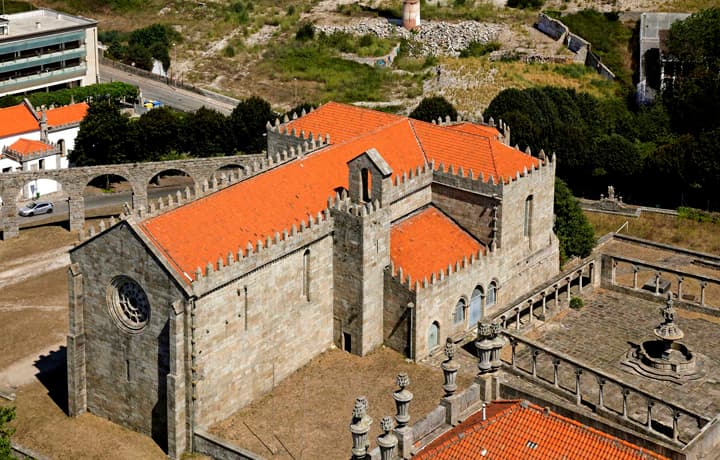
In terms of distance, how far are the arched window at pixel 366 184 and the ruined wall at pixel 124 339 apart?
16.7m

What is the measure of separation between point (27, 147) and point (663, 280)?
60021 millimetres

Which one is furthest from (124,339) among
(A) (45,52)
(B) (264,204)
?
(A) (45,52)

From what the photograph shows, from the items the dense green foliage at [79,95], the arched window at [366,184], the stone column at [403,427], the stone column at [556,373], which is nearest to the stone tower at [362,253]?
the arched window at [366,184]

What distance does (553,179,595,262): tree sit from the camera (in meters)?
89.6

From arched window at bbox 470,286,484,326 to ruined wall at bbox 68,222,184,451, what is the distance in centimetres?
2262

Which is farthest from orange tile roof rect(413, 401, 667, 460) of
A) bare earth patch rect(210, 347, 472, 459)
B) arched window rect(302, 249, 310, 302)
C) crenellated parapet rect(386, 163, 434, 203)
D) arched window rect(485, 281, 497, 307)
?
arched window rect(485, 281, 497, 307)

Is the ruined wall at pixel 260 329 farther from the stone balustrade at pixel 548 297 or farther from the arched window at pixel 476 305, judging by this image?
the stone balustrade at pixel 548 297

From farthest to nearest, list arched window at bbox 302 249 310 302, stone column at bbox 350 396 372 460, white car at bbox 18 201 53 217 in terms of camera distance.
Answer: white car at bbox 18 201 53 217 < arched window at bbox 302 249 310 302 < stone column at bbox 350 396 372 460

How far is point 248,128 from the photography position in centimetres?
11756

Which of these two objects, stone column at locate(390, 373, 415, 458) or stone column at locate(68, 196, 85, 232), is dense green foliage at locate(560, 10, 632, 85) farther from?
stone column at locate(390, 373, 415, 458)

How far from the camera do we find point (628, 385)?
66938mm

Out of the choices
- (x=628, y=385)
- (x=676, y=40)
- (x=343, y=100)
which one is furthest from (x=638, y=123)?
(x=628, y=385)

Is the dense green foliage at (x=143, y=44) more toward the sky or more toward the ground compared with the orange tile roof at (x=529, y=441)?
more toward the sky

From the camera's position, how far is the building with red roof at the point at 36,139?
108 metres
